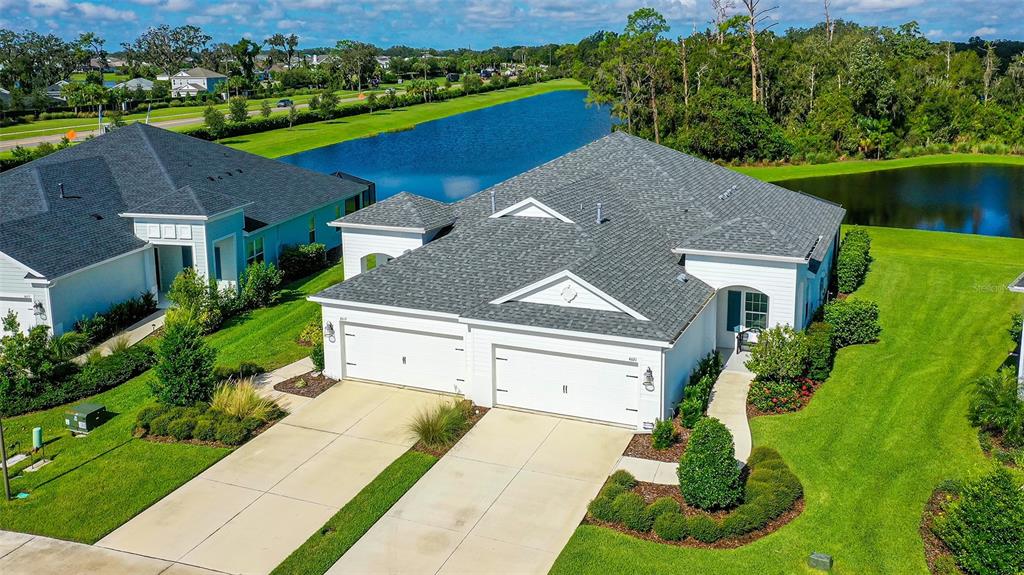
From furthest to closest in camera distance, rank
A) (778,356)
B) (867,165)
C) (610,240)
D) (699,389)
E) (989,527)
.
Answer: (867,165), (610,240), (778,356), (699,389), (989,527)

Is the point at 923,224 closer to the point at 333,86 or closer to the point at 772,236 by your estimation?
the point at 772,236

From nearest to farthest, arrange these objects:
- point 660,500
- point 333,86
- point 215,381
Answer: point 660,500, point 215,381, point 333,86

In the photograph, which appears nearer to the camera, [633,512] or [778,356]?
[633,512]

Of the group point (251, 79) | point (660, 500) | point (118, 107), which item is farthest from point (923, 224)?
point (251, 79)

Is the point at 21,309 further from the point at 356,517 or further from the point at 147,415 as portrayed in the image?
the point at 356,517

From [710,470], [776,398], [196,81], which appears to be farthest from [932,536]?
[196,81]

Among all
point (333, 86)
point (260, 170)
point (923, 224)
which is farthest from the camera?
point (333, 86)

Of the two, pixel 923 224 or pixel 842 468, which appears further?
pixel 923 224

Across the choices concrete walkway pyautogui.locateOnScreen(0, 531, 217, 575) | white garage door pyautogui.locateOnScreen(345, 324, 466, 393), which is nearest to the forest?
white garage door pyautogui.locateOnScreen(345, 324, 466, 393)
